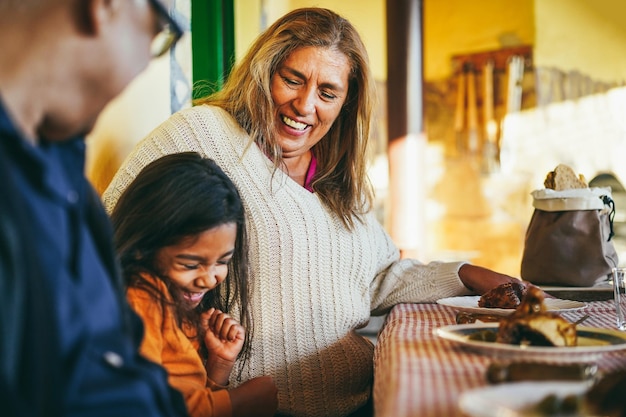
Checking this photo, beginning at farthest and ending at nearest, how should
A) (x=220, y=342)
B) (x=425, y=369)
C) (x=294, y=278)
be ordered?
(x=294, y=278) < (x=220, y=342) < (x=425, y=369)

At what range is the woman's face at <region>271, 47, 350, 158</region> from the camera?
227 centimetres

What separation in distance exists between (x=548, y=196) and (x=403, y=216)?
3.01 meters

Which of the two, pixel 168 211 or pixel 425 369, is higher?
pixel 168 211

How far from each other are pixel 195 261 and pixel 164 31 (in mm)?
789

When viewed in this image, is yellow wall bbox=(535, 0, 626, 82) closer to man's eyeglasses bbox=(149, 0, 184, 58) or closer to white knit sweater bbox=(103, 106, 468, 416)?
white knit sweater bbox=(103, 106, 468, 416)

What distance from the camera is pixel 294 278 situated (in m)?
2.14

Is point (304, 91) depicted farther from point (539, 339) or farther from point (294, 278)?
point (539, 339)

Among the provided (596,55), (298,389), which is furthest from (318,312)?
(596,55)

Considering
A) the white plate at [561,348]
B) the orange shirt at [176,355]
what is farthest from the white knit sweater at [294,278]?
the white plate at [561,348]

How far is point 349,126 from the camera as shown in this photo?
8.29ft

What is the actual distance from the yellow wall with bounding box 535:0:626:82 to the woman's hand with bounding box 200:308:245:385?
5.78 meters

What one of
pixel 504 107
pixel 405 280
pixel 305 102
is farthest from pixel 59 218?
pixel 504 107

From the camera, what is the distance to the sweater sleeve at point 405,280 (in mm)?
2293

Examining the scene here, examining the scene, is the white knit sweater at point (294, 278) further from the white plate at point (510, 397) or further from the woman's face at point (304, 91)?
the white plate at point (510, 397)
